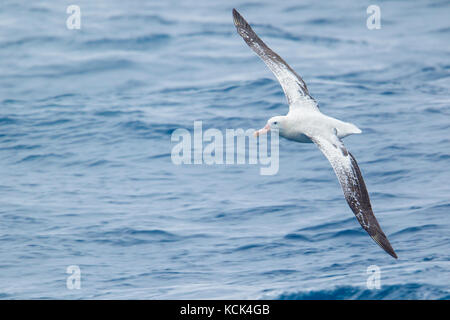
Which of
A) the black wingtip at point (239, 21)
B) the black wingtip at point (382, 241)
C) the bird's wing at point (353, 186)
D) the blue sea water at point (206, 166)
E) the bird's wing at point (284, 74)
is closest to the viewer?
the black wingtip at point (382, 241)

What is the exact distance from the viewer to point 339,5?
33.1 metres

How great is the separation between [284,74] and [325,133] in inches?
91.6

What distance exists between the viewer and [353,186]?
1276 cm

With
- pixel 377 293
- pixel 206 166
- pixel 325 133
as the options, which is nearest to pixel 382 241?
pixel 377 293

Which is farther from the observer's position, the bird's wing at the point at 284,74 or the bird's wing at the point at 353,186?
the bird's wing at the point at 284,74

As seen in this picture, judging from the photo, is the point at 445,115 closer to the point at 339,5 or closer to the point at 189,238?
the point at 189,238

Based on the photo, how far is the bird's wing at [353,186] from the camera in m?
12.0

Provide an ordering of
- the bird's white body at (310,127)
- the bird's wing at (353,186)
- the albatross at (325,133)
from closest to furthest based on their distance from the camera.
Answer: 1. the bird's wing at (353,186)
2. the albatross at (325,133)
3. the bird's white body at (310,127)

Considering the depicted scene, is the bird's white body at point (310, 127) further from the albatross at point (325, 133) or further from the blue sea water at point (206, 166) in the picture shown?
the blue sea water at point (206, 166)

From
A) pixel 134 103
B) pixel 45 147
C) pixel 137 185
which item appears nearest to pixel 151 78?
pixel 134 103

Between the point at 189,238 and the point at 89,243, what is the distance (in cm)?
201

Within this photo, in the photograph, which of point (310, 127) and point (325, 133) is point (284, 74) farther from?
point (325, 133)

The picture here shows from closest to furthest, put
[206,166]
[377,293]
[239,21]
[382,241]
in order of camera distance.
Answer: [382,241]
[377,293]
[239,21]
[206,166]

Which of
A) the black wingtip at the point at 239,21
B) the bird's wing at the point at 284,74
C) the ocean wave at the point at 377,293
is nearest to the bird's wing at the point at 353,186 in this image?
the bird's wing at the point at 284,74
